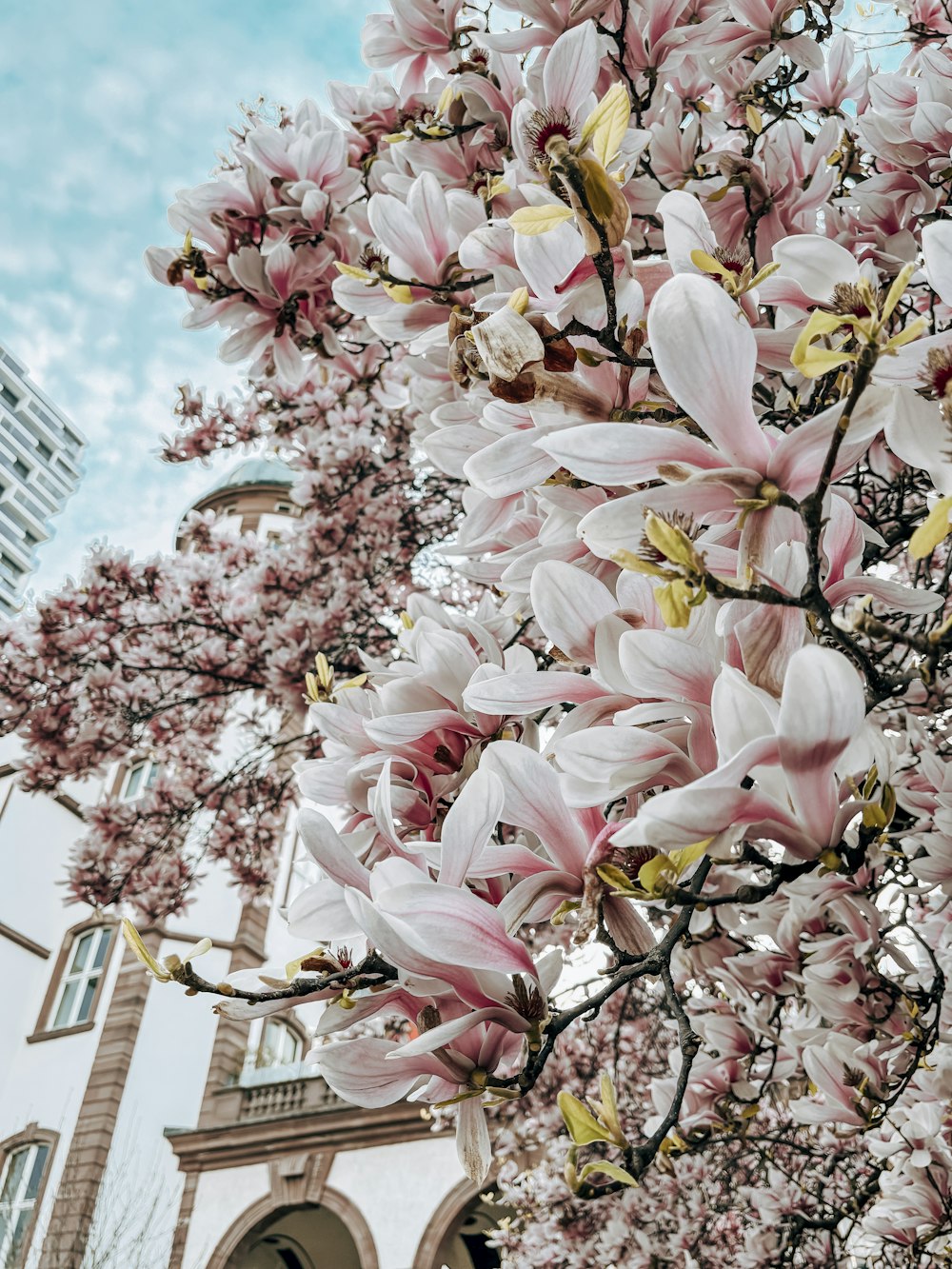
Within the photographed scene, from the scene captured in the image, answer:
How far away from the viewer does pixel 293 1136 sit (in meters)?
10.7

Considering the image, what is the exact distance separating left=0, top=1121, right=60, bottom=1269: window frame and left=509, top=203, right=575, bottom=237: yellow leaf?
45.1 feet

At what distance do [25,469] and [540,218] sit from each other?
56654 millimetres

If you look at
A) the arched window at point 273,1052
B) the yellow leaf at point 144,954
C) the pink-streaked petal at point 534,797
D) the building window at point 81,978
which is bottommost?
the yellow leaf at point 144,954

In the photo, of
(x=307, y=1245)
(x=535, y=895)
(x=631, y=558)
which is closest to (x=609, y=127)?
(x=631, y=558)

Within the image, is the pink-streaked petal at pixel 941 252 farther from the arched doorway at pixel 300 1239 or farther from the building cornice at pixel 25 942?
the building cornice at pixel 25 942

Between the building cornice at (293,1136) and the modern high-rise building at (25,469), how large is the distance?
1685 inches

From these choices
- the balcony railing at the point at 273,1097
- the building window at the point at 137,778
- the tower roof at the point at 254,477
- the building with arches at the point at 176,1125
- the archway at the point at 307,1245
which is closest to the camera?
the building with arches at the point at 176,1125

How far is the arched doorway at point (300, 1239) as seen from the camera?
10164 mm

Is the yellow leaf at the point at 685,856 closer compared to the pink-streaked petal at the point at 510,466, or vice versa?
the yellow leaf at the point at 685,856

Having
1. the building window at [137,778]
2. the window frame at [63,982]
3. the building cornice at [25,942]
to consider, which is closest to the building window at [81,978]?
the window frame at [63,982]

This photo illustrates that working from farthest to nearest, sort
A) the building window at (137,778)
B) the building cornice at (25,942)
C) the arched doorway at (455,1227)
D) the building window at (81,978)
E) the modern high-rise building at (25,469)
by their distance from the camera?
the modern high-rise building at (25,469) → the building window at (137,778) → the building cornice at (25,942) → the building window at (81,978) → the arched doorway at (455,1227)

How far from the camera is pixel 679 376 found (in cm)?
63

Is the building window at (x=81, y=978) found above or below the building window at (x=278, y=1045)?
above

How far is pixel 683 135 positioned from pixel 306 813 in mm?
1288
